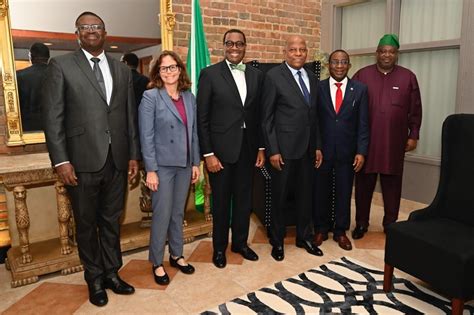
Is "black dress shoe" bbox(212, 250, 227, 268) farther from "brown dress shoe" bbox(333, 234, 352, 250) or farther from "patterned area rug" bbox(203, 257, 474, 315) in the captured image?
"brown dress shoe" bbox(333, 234, 352, 250)

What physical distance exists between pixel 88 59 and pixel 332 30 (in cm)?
365

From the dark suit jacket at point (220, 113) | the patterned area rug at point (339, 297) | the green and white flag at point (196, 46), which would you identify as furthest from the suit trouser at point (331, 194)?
the green and white flag at point (196, 46)

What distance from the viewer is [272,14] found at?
187 inches

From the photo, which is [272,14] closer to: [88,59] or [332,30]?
[332,30]

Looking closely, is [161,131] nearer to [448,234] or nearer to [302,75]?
[302,75]

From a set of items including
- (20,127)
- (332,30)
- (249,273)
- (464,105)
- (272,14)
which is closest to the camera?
(249,273)

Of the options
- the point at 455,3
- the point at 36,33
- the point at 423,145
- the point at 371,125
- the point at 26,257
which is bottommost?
the point at 26,257

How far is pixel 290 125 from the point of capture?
9.66ft

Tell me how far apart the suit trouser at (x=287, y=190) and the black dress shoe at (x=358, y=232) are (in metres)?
0.60

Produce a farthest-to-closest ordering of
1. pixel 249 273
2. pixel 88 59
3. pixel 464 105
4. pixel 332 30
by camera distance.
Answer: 1. pixel 332 30
2. pixel 464 105
3. pixel 249 273
4. pixel 88 59

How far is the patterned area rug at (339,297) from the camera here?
242 centimetres

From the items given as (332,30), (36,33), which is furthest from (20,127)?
(332,30)

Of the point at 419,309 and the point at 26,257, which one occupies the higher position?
the point at 26,257

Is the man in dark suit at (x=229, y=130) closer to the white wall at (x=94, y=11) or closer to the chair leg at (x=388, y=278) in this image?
the chair leg at (x=388, y=278)
